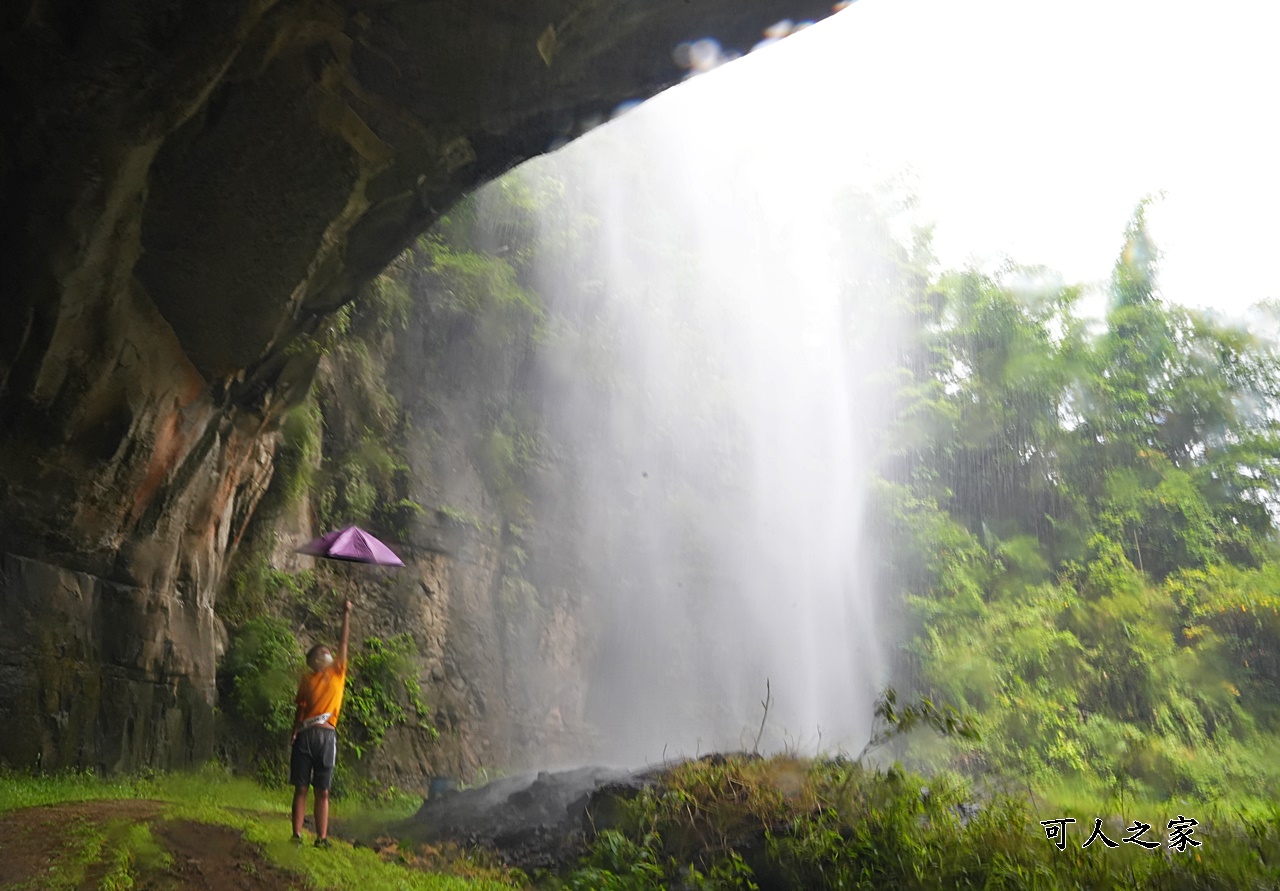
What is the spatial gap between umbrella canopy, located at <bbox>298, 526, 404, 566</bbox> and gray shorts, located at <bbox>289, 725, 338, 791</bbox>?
164cm

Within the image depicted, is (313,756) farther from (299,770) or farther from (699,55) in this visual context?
(699,55)

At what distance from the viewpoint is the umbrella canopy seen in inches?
279

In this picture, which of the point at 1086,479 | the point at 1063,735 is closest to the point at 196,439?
the point at 1063,735

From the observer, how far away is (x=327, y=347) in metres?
12.8

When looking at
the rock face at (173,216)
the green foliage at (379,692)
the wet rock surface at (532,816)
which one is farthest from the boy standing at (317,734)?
the green foliage at (379,692)

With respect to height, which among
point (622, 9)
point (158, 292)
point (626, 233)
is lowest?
point (158, 292)

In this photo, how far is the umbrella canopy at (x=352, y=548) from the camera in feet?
23.2

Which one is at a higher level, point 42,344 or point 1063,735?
point 42,344

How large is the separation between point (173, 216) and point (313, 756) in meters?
4.25

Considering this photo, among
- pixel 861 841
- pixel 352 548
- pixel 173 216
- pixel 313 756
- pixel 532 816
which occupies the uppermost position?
pixel 173 216

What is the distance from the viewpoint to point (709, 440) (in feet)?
77.7

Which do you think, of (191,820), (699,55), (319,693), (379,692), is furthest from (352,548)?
(699,55)

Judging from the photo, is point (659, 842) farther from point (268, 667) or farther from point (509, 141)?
point (509, 141)

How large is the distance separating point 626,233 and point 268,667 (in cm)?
1731
